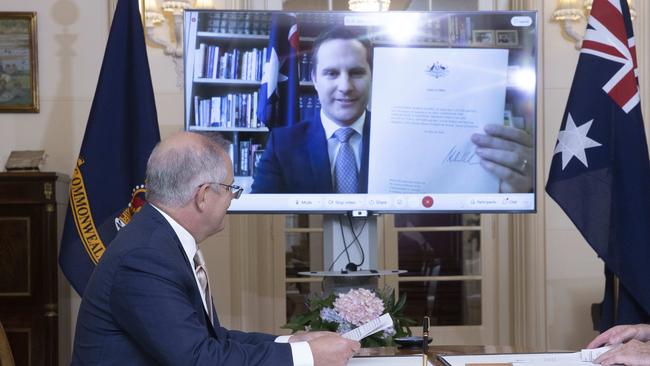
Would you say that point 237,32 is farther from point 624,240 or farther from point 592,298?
point 592,298

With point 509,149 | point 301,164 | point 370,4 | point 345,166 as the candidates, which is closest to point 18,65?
point 370,4

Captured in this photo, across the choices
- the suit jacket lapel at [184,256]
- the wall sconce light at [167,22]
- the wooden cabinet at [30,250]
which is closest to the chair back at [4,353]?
the suit jacket lapel at [184,256]

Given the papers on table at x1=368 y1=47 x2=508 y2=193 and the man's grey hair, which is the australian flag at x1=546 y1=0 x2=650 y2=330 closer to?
the papers on table at x1=368 y1=47 x2=508 y2=193

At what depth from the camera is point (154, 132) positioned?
4117mm

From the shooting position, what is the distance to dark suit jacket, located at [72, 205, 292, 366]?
71.7 inches

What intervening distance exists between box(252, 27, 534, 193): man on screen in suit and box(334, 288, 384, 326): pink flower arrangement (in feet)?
3.73

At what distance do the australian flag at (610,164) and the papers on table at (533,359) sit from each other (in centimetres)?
153

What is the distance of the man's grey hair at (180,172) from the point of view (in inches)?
80.7

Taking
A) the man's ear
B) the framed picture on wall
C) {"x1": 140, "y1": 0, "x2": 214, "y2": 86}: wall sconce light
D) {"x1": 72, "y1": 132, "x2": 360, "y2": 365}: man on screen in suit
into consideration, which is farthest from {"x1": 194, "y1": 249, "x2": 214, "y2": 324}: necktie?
the framed picture on wall

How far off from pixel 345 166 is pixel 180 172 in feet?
6.79

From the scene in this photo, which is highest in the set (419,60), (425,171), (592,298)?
(419,60)

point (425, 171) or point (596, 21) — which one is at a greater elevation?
point (596, 21)

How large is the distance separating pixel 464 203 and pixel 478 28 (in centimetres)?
82

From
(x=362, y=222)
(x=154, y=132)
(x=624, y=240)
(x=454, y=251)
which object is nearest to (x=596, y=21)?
(x=624, y=240)
